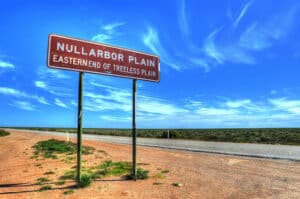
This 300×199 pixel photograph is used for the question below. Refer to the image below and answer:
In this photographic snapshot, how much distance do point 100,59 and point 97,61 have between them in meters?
0.12

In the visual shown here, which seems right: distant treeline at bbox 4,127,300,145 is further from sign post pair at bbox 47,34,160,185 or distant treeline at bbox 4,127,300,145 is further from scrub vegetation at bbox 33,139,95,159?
sign post pair at bbox 47,34,160,185

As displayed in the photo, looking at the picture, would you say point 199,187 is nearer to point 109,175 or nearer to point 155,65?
point 109,175

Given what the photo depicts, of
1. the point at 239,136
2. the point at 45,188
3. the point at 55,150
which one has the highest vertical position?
the point at 239,136

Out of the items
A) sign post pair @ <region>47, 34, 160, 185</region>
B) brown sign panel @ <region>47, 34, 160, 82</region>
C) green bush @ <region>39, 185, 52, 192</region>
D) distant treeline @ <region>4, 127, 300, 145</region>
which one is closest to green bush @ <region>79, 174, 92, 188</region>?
sign post pair @ <region>47, 34, 160, 185</region>

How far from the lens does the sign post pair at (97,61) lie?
8336mm

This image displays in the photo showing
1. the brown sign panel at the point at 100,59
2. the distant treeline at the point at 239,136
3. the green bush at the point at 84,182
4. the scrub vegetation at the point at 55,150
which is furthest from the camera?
the distant treeline at the point at 239,136

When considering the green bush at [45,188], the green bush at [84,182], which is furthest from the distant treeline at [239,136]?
the green bush at [45,188]

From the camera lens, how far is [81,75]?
8781 mm

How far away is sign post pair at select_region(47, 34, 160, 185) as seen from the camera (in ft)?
27.3

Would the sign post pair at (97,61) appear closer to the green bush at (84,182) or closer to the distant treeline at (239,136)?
the green bush at (84,182)

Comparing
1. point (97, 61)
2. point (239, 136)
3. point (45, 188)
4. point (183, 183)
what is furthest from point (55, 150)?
point (239, 136)

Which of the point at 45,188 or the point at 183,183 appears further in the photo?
the point at 183,183

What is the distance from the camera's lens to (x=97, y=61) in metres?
9.04

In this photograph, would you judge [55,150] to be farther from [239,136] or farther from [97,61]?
[239,136]
